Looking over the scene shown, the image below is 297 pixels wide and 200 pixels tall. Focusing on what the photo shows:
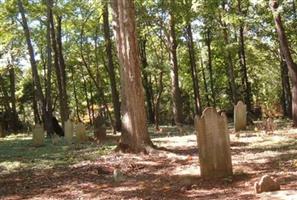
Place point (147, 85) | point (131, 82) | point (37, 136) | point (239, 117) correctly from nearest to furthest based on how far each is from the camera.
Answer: point (131, 82), point (37, 136), point (239, 117), point (147, 85)

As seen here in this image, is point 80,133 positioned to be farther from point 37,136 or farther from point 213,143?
point 213,143

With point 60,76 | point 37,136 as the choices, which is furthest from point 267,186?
point 60,76

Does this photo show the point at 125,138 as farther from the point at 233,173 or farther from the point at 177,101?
the point at 177,101

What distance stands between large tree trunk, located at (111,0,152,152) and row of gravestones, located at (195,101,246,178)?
418 cm

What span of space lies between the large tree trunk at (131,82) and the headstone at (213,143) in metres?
4.18

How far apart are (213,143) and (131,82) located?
469cm

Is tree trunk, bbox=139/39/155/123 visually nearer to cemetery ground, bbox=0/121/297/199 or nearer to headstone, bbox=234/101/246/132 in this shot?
headstone, bbox=234/101/246/132

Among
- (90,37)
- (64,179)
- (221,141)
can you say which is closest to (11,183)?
(64,179)

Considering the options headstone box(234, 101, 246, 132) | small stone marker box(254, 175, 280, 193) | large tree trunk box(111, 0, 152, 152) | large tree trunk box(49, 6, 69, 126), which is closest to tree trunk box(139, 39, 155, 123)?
large tree trunk box(49, 6, 69, 126)

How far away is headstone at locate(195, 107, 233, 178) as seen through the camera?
8531 mm

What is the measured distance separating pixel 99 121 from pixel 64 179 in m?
10.8

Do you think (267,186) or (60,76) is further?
(60,76)

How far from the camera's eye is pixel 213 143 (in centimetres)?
855

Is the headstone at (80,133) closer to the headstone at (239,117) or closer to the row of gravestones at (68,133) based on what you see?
the row of gravestones at (68,133)
